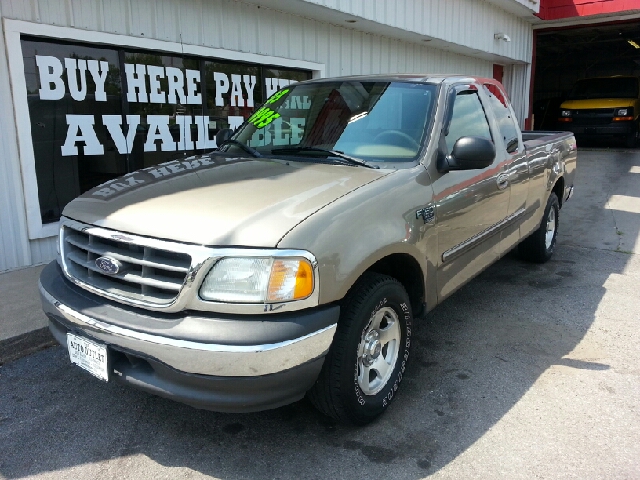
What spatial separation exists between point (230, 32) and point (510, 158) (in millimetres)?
4393

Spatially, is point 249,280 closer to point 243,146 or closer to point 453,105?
point 243,146

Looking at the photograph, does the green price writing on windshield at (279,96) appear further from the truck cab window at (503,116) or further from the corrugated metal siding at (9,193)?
the corrugated metal siding at (9,193)

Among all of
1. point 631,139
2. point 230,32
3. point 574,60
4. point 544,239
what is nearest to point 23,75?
point 230,32

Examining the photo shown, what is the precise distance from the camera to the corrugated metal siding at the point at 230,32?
17.0 feet

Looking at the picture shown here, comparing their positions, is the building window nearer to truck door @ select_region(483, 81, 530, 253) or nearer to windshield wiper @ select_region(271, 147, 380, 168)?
windshield wiper @ select_region(271, 147, 380, 168)

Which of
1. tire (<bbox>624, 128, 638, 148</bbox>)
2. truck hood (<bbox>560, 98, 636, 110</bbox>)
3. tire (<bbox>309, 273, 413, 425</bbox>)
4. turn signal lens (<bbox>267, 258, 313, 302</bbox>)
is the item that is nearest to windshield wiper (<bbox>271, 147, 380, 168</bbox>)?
tire (<bbox>309, 273, 413, 425</bbox>)

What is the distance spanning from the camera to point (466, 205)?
3.59 metres

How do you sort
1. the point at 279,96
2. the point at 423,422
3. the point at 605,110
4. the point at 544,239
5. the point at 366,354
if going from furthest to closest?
1. the point at 605,110
2. the point at 544,239
3. the point at 279,96
4. the point at 423,422
5. the point at 366,354

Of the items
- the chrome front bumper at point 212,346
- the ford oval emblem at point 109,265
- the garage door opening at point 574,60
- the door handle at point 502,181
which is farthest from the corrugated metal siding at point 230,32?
the garage door opening at point 574,60

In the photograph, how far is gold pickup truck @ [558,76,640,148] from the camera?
1602 cm

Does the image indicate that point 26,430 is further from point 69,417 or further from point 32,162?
point 32,162

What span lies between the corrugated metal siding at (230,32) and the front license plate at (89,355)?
3132mm

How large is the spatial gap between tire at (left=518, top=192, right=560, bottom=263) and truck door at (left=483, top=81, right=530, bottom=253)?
3.23 feet

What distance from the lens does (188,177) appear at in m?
3.16
